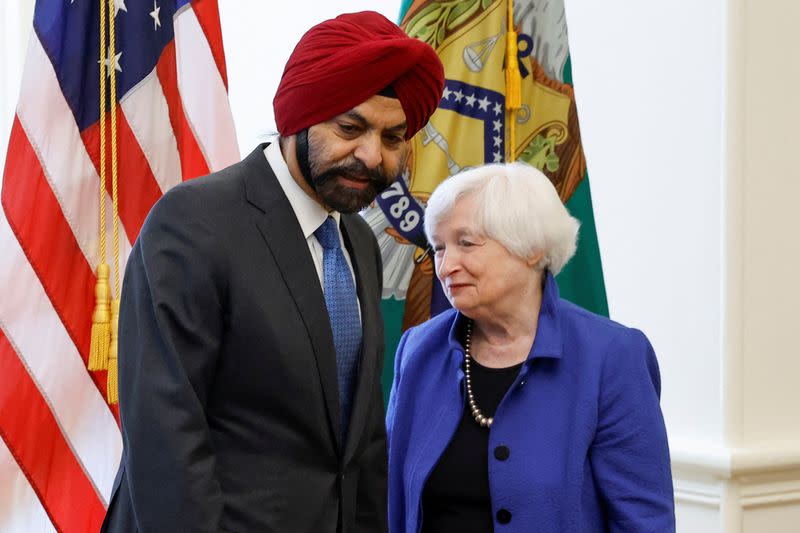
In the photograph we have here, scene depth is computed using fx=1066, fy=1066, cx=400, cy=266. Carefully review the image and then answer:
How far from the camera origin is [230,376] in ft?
5.49

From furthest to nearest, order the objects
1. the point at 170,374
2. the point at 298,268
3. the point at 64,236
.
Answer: the point at 64,236 < the point at 298,268 < the point at 170,374

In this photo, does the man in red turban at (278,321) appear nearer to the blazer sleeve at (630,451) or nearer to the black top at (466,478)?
the black top at (466,478)

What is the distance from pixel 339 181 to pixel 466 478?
2.58 feet

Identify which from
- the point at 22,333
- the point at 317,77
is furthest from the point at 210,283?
the point at 22,333

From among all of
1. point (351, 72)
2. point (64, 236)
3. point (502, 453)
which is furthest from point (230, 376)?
point (64, 236)

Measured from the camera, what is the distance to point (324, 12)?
12.8ft

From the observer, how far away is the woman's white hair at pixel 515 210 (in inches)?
89.6

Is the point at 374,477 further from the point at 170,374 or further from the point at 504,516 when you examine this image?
the point at 170,374

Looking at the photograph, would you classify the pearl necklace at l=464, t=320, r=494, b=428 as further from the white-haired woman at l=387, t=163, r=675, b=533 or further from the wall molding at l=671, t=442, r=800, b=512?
the wall molding at l=671, t=442, r=800, b=512

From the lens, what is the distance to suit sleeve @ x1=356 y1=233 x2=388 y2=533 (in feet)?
6.24

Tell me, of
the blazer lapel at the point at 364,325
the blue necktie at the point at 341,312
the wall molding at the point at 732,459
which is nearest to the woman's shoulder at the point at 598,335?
the blazer lapel at the point at 364,325

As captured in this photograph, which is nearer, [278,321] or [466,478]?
[278,321]

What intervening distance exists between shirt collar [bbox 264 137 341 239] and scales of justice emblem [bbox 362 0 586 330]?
3.59ft

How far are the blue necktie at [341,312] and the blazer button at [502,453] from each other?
50 cm
